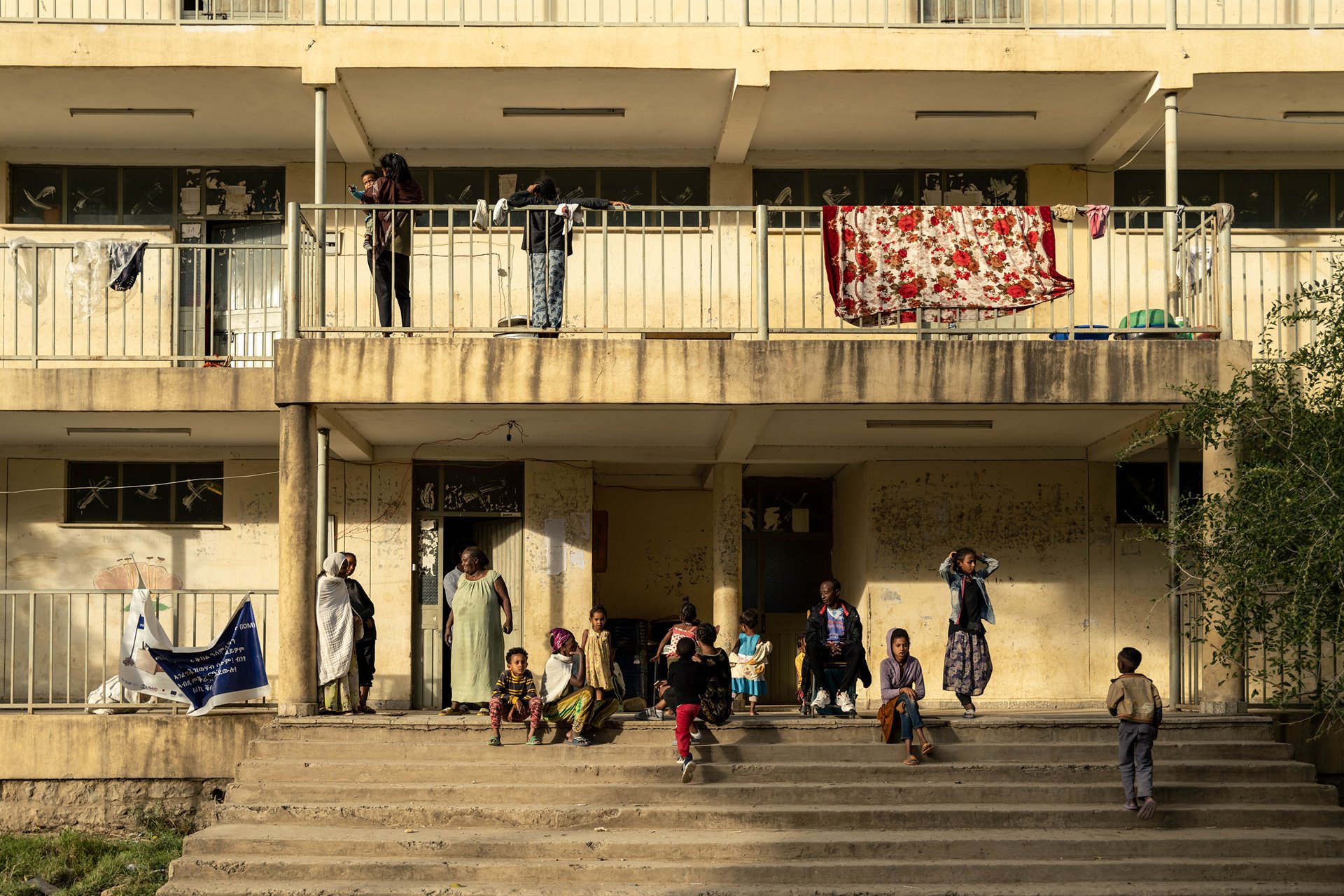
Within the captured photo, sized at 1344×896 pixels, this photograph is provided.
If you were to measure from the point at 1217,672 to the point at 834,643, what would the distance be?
2.98 m

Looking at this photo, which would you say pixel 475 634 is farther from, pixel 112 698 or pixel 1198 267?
pixel 1198 267

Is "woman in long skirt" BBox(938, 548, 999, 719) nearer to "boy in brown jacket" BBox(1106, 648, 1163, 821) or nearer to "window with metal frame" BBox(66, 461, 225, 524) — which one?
"boy in brown jacket" BBox(1106, 648, 1163, 821)

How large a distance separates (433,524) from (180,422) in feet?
9.35

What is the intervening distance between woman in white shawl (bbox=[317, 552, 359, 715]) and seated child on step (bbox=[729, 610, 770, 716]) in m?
3.15

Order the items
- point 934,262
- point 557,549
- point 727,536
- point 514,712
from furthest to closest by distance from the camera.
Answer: point 727,536, point 557,549, point 934,262, point 514,712

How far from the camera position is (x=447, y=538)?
15.6m

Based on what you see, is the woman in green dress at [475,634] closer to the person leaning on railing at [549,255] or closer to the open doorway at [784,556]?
the person leaning on railing at [549,255]

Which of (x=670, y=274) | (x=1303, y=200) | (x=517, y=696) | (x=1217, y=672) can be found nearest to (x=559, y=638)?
(x=517, y=696)

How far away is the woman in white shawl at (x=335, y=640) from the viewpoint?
1223 cm

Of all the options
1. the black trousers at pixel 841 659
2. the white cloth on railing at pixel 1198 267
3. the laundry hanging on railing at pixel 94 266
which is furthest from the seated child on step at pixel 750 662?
the laundry hanging on railing at pixel 94 266

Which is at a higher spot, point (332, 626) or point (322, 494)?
point (322, 494)

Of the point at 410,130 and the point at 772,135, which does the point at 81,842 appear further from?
the point at 772,135

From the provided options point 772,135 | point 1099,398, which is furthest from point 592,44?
point 1099,398

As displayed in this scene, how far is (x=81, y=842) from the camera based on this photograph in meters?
11.7
